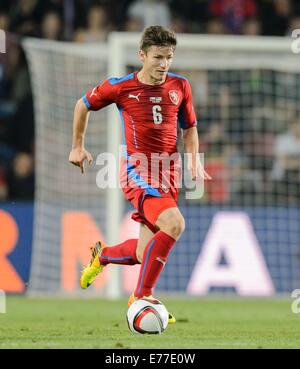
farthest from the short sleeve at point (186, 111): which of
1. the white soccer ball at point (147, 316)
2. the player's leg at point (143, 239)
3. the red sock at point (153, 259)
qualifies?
the white soccer ball at point (147, 316)

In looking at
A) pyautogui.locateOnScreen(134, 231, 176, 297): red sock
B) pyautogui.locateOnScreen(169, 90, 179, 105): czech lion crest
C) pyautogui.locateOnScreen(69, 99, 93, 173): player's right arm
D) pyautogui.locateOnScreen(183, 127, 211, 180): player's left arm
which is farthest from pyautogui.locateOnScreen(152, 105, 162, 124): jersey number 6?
pyautogui.locateOnScreen(134, 231, 176, 297): red sock

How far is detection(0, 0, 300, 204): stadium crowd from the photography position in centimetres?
1225

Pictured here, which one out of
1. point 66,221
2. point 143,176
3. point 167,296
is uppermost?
point 143,176

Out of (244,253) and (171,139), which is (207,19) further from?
(171,139)

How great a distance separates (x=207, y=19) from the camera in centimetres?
1530

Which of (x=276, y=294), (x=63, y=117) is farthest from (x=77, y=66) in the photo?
(x=276, y=294)

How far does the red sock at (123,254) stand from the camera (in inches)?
296

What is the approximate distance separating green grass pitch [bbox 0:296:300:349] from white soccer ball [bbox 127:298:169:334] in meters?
0.06

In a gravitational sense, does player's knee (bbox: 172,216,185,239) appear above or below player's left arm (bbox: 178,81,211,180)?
below

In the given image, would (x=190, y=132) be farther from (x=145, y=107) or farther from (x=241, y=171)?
(x=241, y=171)

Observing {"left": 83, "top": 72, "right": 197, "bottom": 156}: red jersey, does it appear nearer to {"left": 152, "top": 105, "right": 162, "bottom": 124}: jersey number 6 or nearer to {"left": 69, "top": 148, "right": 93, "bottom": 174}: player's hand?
{"left": 152, "top": 105, "right": 162, "bottom": 124}: jersey number 6

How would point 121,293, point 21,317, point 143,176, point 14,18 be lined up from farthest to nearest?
1. point 14,18
2. point 121,293
3. point 21,317
4. point 143,176

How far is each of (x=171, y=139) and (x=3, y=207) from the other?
198 inches

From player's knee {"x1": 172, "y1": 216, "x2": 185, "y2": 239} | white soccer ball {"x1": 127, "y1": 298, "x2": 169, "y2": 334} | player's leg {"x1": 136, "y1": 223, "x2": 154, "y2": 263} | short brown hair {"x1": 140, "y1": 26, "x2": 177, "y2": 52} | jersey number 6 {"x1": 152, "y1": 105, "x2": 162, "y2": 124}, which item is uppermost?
short brown hair {"x1": 140, "y1": 26, "x2": 177, "y2": 52}
